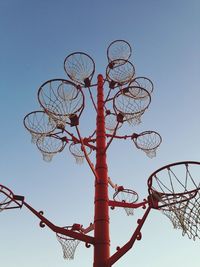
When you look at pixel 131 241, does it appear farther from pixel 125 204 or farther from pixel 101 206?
pixel 125 204

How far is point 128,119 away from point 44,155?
317 centimetres

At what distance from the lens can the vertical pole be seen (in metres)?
6.64

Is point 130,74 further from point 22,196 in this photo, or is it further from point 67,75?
point 22,196

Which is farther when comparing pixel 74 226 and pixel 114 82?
pixel 114 82

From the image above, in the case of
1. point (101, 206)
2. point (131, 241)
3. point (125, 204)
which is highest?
point (125, 204)

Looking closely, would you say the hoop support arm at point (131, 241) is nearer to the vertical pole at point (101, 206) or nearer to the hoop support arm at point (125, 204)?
the vertical pole at point (101, 206)

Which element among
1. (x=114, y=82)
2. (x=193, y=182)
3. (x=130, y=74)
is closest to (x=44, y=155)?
(x=114, y=82)

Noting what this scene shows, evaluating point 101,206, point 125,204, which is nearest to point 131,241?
point 101,206

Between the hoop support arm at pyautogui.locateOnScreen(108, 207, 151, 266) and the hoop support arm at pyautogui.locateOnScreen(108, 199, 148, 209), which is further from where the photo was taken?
the hoop support arm at pyautogui.locateOnScreen(108, 199, 148, 209)

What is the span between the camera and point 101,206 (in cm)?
732

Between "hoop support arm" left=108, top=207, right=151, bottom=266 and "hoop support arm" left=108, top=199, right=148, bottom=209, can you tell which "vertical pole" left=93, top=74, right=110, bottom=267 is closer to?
"hoop support arm" left=108, top=207, right=151, bottom=266

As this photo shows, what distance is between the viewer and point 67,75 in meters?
9.49

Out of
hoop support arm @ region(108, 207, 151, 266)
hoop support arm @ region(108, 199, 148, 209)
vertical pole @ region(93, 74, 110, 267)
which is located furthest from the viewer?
hoop support arm @ region(108, 199, 148, 209)

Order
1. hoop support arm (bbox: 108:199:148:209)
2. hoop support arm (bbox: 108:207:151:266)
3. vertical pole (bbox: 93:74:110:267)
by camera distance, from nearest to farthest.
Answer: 1. hoop support arm (bbox: 108:207:151:266)
2. vertical pole (bbox: 93:74:110:267)
3. hoop support arm (bbox: 108:199:148:209)
